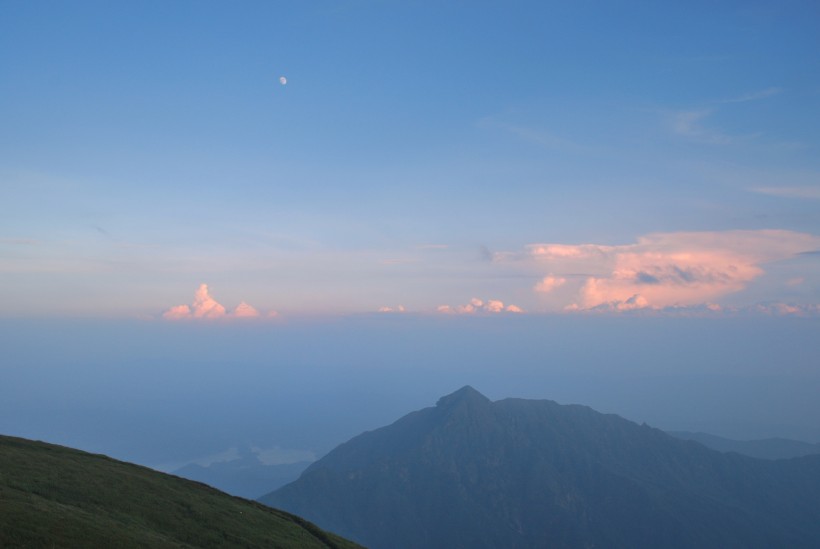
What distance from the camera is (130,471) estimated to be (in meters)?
67.2

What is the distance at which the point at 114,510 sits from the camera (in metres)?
50.9

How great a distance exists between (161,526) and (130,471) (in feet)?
61.6

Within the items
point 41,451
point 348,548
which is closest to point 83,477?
point 41,451

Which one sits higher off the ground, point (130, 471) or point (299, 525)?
point (130, 471)

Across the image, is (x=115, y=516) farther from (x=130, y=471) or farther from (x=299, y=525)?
(x=299, y=525)

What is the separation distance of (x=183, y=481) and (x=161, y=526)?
73.9ft

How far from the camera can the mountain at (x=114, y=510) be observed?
39438mm

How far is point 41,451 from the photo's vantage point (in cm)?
6569

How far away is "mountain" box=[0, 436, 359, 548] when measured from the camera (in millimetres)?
39438

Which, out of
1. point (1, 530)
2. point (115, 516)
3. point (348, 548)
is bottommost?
point (348, 548)

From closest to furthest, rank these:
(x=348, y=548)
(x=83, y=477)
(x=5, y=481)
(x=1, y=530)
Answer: (x=1, y=530) → (x=5, y=481) → (x=83, y=477) → (x=348, y=548)

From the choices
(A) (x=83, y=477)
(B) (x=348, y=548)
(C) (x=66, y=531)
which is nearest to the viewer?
(C) (x=66, y=531)

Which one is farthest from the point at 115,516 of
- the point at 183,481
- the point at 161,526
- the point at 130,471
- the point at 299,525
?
the point at 299,525

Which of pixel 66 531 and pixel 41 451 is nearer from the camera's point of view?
pixel 66 531
